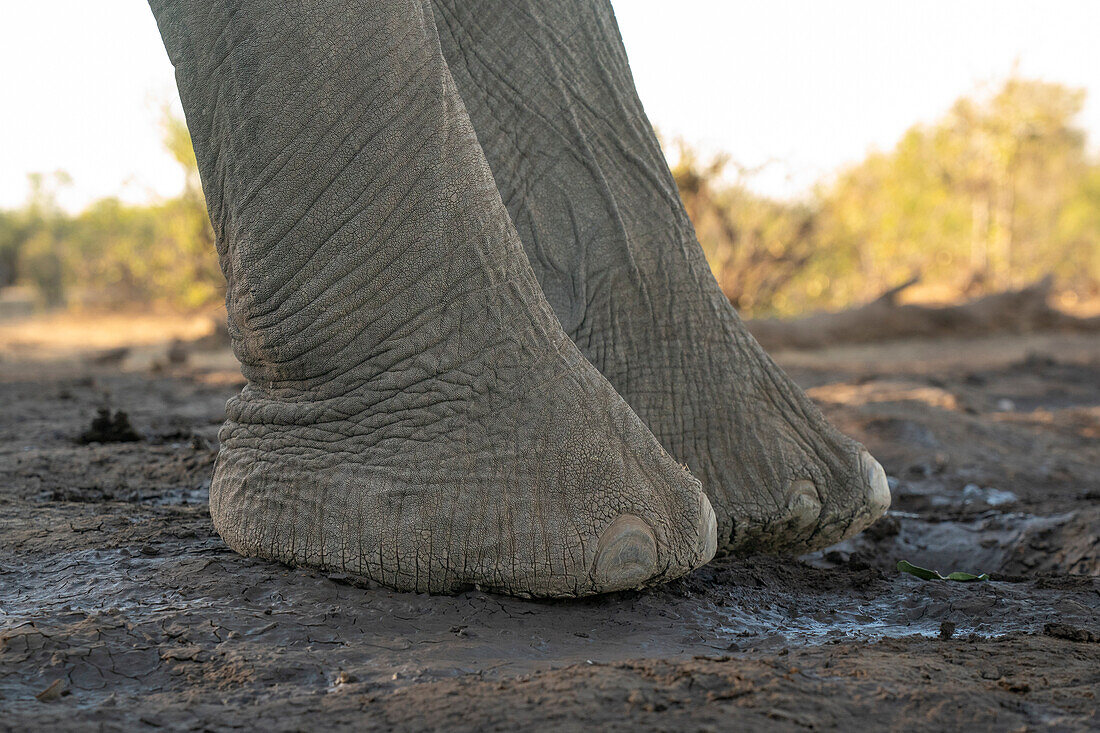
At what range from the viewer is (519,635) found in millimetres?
1751

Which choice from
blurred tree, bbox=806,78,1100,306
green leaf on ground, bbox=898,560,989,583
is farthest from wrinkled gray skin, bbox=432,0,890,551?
blurred tree, bbox=806,78,1100,306


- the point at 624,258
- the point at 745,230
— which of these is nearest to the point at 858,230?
the point at 745,230

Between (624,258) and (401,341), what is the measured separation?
2.50 ft

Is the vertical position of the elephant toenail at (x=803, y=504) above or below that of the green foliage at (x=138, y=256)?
below

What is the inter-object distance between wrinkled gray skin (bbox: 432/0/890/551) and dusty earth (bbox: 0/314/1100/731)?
0.27 m

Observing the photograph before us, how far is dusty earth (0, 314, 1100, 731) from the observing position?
137 centimetres

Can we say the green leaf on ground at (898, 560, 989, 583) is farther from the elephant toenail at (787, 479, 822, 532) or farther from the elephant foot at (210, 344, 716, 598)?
the elephant foot at (210, 344, 716, 598)

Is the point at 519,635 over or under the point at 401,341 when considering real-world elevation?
under

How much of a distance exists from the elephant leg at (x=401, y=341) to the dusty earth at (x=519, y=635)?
11 centimetres

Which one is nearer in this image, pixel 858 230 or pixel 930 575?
pixel 930 575

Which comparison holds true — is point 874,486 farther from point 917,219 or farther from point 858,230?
point 917,219

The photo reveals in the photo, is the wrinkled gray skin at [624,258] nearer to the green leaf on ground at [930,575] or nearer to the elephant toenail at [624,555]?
the green leaf on ground at [930,575]

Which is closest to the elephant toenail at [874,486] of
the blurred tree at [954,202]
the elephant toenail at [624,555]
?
the elephant toenail at [624,555]

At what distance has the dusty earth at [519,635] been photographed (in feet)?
4.49
